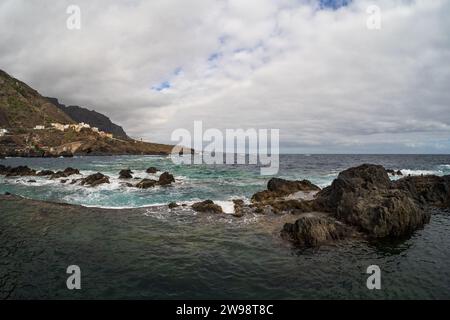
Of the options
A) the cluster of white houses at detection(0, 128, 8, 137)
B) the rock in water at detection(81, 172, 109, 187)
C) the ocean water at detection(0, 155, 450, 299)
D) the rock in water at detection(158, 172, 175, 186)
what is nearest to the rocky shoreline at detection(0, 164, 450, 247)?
the ocean water at detection(0, 155, 450, 299)

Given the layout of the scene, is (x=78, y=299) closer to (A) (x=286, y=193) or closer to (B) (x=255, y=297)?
(B) (x=255, y=297)

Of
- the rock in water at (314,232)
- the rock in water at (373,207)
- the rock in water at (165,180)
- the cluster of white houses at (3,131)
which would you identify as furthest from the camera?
the cluster of white houses at (3,131)

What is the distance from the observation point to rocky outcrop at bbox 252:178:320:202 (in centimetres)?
3414

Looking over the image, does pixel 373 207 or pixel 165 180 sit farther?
pixel 165 180

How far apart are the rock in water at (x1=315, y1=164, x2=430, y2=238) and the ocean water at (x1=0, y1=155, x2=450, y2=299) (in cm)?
125

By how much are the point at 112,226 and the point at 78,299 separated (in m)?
10.6

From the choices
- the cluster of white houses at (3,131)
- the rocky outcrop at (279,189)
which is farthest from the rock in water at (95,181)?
the cluster of white houses at (3,131)

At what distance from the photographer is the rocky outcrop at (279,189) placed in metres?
34.1

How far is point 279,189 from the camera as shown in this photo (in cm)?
3762

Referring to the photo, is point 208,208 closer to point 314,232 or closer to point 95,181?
point 314,232

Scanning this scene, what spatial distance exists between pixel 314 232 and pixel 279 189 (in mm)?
18247

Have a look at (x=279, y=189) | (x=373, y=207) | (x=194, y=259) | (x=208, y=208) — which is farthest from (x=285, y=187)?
(x=194, y=259)

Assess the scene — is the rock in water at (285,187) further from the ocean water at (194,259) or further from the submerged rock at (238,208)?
the ocean water at (194,259)

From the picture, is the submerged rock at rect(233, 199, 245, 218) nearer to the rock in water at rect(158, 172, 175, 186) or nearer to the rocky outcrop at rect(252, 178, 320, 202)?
the rocky outcrop at rect(252, 178, 320, 202)
